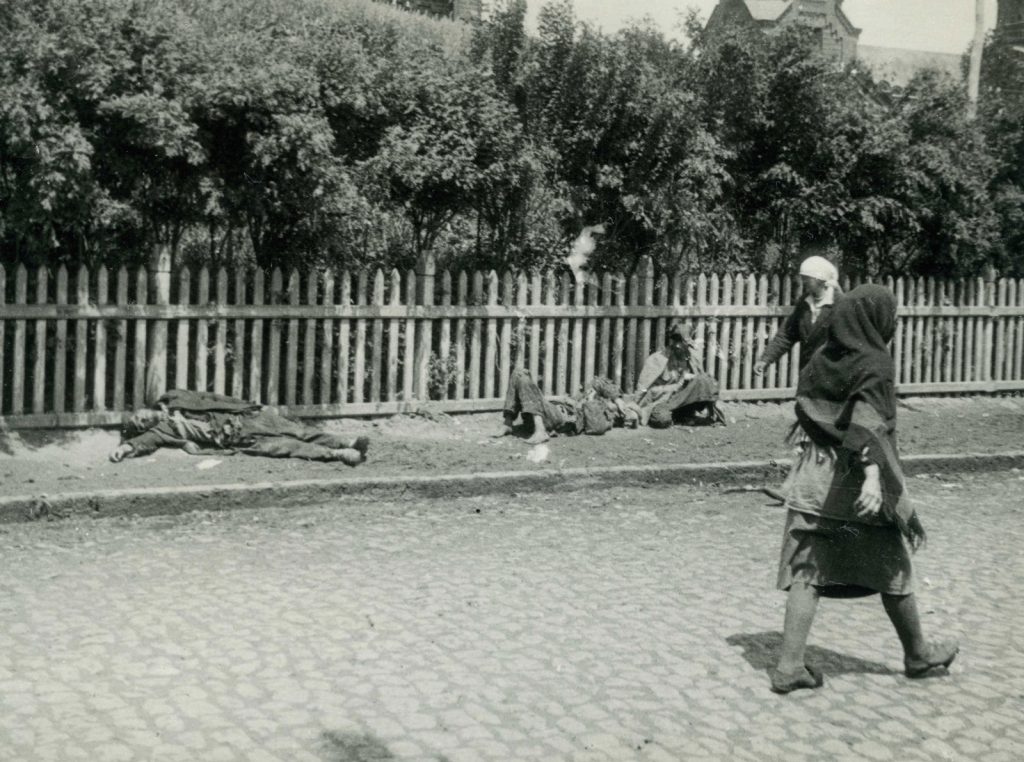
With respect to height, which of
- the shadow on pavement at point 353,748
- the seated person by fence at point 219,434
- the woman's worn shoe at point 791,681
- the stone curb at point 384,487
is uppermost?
the seated person by fence at point 219,434

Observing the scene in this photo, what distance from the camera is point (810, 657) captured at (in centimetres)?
576

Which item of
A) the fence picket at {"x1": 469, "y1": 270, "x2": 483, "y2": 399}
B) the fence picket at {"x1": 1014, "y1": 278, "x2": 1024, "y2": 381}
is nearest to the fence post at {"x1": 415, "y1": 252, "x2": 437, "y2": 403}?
the fence picket at {"x1": 469, "y1": 270, "x2": 483, "y2": 399}

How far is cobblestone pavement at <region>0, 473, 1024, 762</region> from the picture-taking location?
4602 mm

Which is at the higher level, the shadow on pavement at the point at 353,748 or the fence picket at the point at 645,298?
the fence picket at the point at 645,298

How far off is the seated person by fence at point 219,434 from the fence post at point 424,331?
5.79ft

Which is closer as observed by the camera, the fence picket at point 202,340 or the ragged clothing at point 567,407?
the fence picket at point 202,340

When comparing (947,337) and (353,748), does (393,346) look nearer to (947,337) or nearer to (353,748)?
(353,748)

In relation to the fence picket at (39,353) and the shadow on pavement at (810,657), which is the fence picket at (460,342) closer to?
the fence picket at (39,353)

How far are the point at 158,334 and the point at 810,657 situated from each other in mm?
6974

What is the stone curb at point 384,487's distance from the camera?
27.7 feet

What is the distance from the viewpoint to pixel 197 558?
7.41 m

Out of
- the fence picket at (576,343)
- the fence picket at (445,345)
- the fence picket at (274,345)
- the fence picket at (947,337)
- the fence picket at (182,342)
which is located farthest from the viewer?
the fence picket at (947,337)

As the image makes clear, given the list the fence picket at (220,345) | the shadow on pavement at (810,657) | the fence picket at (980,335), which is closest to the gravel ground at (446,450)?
the fence picket at (220,345)

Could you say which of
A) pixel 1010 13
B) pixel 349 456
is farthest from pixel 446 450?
pixel 1010 13
